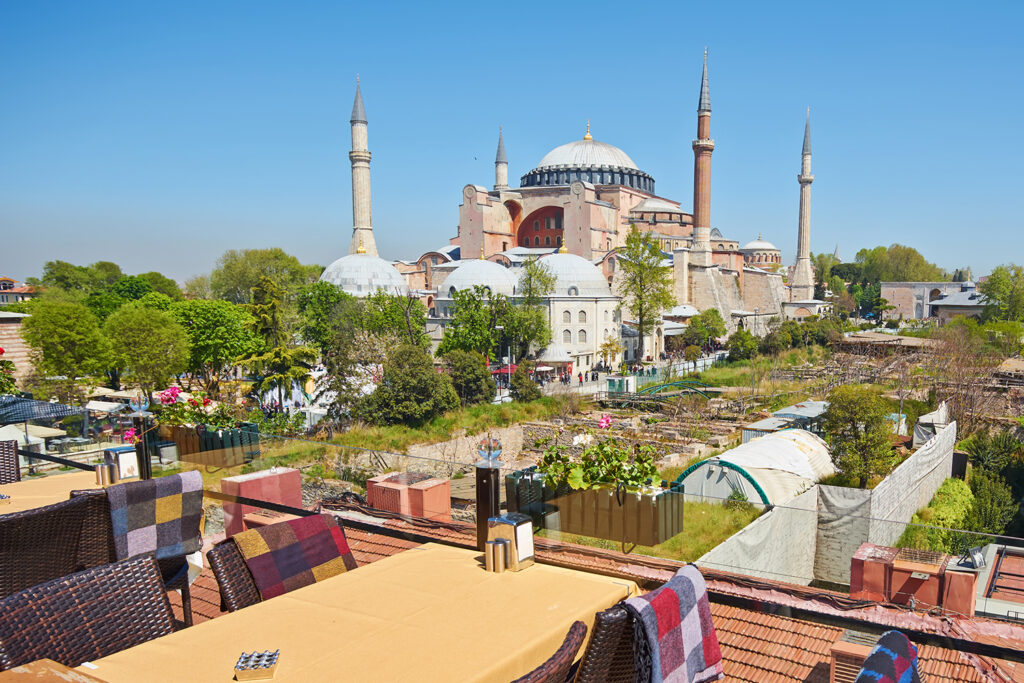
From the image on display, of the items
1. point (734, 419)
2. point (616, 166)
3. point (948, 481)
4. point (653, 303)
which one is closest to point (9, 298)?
point (616, 166)

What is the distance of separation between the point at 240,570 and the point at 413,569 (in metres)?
0.63

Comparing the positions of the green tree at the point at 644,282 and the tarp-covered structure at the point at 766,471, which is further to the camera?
the green tree at the point at 644,282

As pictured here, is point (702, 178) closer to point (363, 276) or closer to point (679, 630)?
point (363, 276)

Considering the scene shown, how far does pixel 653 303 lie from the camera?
28.6 metres

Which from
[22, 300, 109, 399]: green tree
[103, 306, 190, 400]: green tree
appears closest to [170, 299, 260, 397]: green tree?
[103, 306, 190, 400]: green tree

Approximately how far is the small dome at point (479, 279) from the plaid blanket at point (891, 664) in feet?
87.0

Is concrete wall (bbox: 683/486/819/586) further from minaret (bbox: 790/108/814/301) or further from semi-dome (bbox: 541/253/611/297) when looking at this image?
minaret (bbox: 790/108/814/301)

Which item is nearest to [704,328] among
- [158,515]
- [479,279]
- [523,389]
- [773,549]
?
[479,279]

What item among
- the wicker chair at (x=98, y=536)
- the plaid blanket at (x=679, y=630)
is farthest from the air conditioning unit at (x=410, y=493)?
the plaid blanket at (x=679, y=630)

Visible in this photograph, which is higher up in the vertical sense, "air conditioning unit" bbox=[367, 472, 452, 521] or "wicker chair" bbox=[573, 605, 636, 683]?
"wicker chair" bbox=[573, 605, 636, 683]

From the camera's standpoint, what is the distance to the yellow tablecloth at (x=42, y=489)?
361cm

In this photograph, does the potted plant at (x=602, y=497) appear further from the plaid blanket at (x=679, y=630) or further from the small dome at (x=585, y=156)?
the small dome at (x=585, y=156)

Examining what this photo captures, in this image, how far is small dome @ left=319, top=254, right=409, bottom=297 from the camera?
30109 mm

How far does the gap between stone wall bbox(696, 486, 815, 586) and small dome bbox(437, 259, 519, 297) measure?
2452 centimetres
